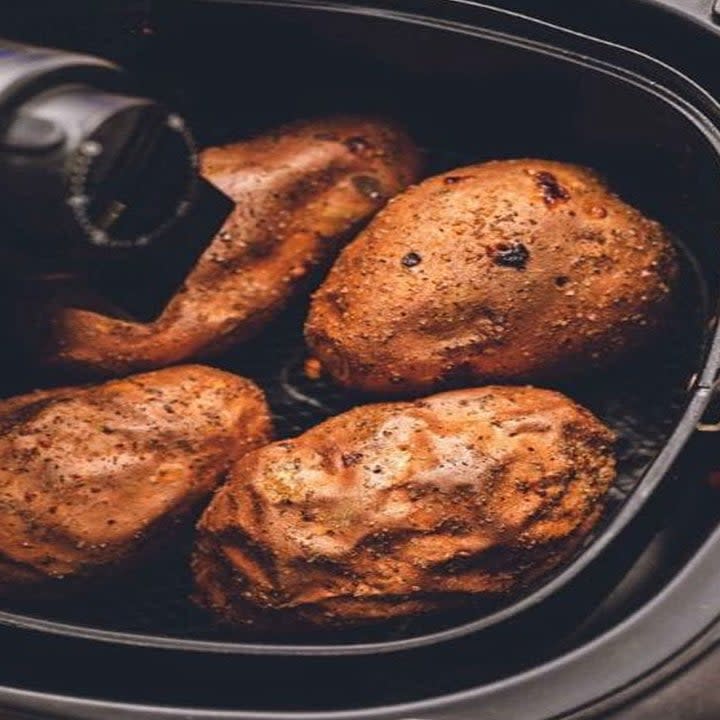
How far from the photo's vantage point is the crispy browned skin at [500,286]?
4.41 feet

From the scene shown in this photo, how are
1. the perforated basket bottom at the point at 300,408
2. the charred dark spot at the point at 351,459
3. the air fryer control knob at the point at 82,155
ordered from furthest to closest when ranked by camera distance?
the perforated basket bottom at the point at 300,408
the charred dark spot at the point at 351,459
the air fryer control knob at the point at 82,155

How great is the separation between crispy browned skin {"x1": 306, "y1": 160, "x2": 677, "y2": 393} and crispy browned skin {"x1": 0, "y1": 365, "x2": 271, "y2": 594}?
0.56ft

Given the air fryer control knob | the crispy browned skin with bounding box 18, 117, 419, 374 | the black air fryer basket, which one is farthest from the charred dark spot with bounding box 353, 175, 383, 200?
the air fryer control knob

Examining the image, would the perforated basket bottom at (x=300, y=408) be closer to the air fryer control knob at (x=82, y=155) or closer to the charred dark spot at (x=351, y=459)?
the charred dark spot at (x=351, y=459)

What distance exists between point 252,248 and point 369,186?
0.15 meters

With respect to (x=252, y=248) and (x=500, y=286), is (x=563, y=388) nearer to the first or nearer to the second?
(x=500, y=286)

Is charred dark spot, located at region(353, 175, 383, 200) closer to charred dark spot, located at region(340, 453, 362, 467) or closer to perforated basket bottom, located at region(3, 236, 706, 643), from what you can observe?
perforated basket bottom, located at region(3, 236, 706, 643)

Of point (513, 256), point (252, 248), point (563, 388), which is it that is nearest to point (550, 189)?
point (513, 256)

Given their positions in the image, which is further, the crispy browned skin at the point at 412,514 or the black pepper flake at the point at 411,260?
the black pepper flake at the point at 411,260

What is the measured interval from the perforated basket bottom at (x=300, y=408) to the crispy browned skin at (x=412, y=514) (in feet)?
0.26

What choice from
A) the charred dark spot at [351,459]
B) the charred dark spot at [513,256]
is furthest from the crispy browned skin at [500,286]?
the charred dark spot at [351,459]

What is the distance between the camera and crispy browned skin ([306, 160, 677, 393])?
4.41ft

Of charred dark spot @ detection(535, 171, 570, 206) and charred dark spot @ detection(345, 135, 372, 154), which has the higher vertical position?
charred dark spot @ detection(535, 171, 570, 206)

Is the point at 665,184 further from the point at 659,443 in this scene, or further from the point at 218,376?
the point at 218,376
